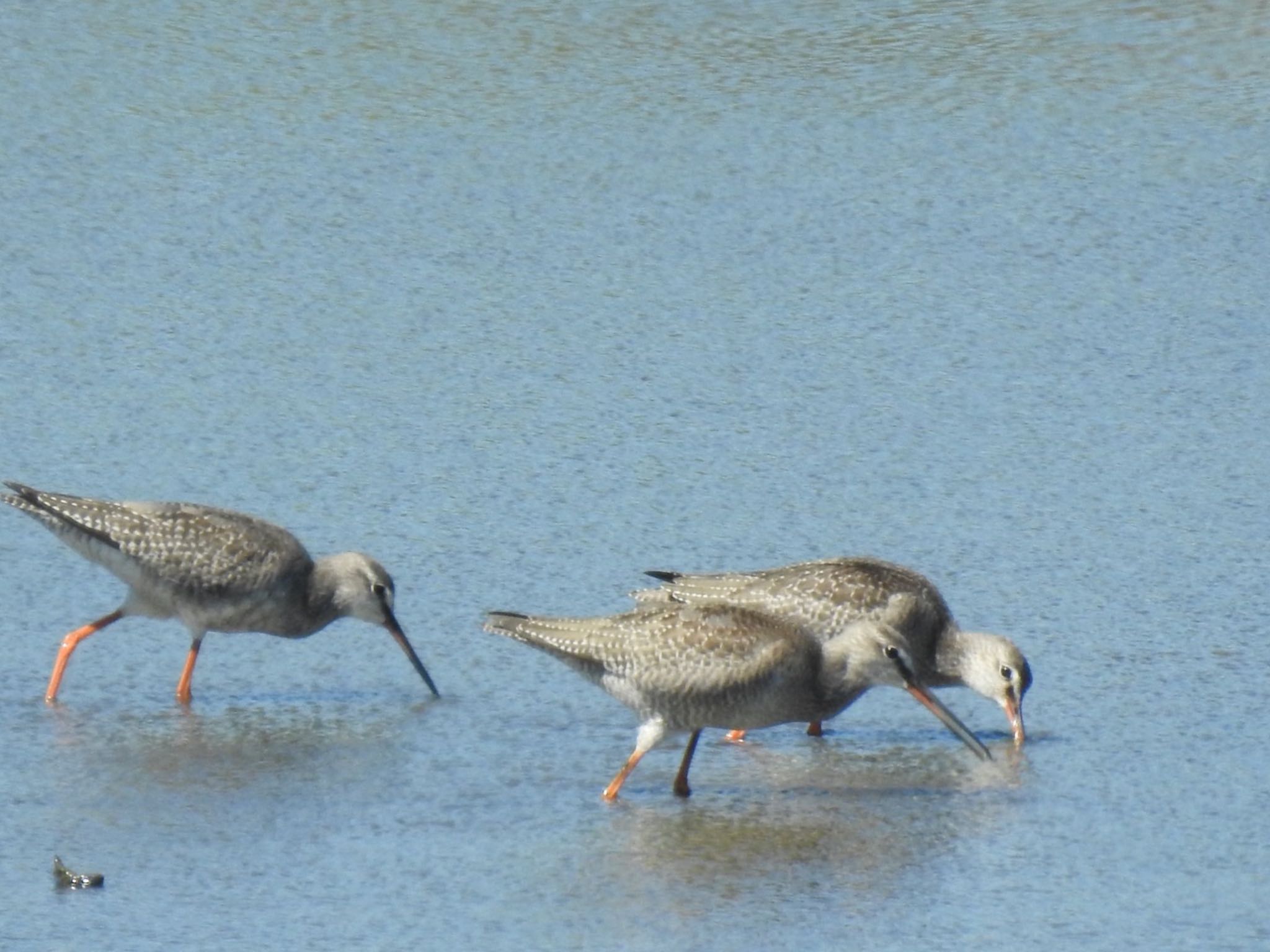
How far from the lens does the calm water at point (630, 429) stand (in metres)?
6.11

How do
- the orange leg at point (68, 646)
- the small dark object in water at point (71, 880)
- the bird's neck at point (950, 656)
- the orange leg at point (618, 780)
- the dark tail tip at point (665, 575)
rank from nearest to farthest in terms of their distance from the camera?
the small dark object in water at point (71, 880) → the orange leg at point (618, 780) → the orange leg at point (68, 646) → the bird's neck at point (950, 656) → the dark tail tip at point (665, 575)

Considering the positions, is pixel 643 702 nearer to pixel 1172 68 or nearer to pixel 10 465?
pixel 10 465

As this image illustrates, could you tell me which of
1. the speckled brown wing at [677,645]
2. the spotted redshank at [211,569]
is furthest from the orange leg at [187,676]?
the speckled brown wing at [677,645]

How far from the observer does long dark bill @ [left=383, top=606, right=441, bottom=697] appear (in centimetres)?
740

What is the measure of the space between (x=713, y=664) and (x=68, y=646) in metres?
2.06

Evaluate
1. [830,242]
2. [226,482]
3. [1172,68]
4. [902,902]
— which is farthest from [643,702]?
[1172,68]

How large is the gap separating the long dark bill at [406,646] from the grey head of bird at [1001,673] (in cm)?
166

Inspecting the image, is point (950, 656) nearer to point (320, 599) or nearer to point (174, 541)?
point (320, 599)

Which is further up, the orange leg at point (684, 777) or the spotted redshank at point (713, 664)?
the spotted redshank at point (713, 664)

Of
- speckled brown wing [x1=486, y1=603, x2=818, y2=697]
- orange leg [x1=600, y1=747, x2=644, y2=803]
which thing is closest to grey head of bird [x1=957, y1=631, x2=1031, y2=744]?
speckled brown wing [x1=486, y1=603, x2=818, y2=697]

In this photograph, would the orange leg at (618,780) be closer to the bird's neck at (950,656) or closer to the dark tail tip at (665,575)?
the dark tail tip at (665,575)

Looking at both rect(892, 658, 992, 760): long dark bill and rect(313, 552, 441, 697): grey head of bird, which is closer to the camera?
rect(892, 658, 992, 760): long dark bill

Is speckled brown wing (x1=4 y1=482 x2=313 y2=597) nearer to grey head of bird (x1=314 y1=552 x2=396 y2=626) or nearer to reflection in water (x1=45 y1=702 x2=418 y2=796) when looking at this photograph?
grey head of bird (x1=314 y1=552 x2=396 y2=626)

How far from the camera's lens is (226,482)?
345 inches
